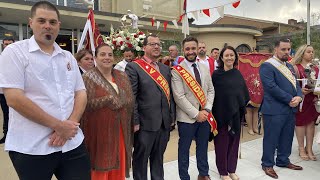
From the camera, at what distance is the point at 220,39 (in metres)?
17.4

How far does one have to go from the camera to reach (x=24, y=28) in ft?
40.6

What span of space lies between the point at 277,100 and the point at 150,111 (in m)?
1.91

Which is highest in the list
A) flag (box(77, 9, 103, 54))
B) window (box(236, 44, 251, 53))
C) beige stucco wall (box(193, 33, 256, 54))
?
beige stucco wall (box(193, 33, 256, 54))

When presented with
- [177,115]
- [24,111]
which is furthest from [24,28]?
[24,111]

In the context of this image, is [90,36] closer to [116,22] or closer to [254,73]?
[254,73]

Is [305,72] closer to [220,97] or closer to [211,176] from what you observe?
[220,97]

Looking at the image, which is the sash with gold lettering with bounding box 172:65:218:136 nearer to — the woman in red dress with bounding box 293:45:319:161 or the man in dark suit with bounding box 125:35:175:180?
the man in dark suit with bounding box 125:35:175:180

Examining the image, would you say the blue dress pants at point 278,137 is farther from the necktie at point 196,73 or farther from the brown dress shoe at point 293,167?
the necktie at point 196,73

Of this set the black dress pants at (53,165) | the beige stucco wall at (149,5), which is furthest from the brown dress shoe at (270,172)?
the beige stucco wall at (149,5)

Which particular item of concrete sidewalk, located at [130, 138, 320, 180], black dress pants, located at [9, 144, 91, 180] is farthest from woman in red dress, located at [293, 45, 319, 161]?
black dress pants, located at [9, 144, 91, 180]

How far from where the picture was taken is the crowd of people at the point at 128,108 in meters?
1.99

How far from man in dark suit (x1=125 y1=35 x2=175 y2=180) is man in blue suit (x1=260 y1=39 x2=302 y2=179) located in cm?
152

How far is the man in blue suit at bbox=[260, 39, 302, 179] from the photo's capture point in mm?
3945

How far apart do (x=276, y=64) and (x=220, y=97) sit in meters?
1.00
